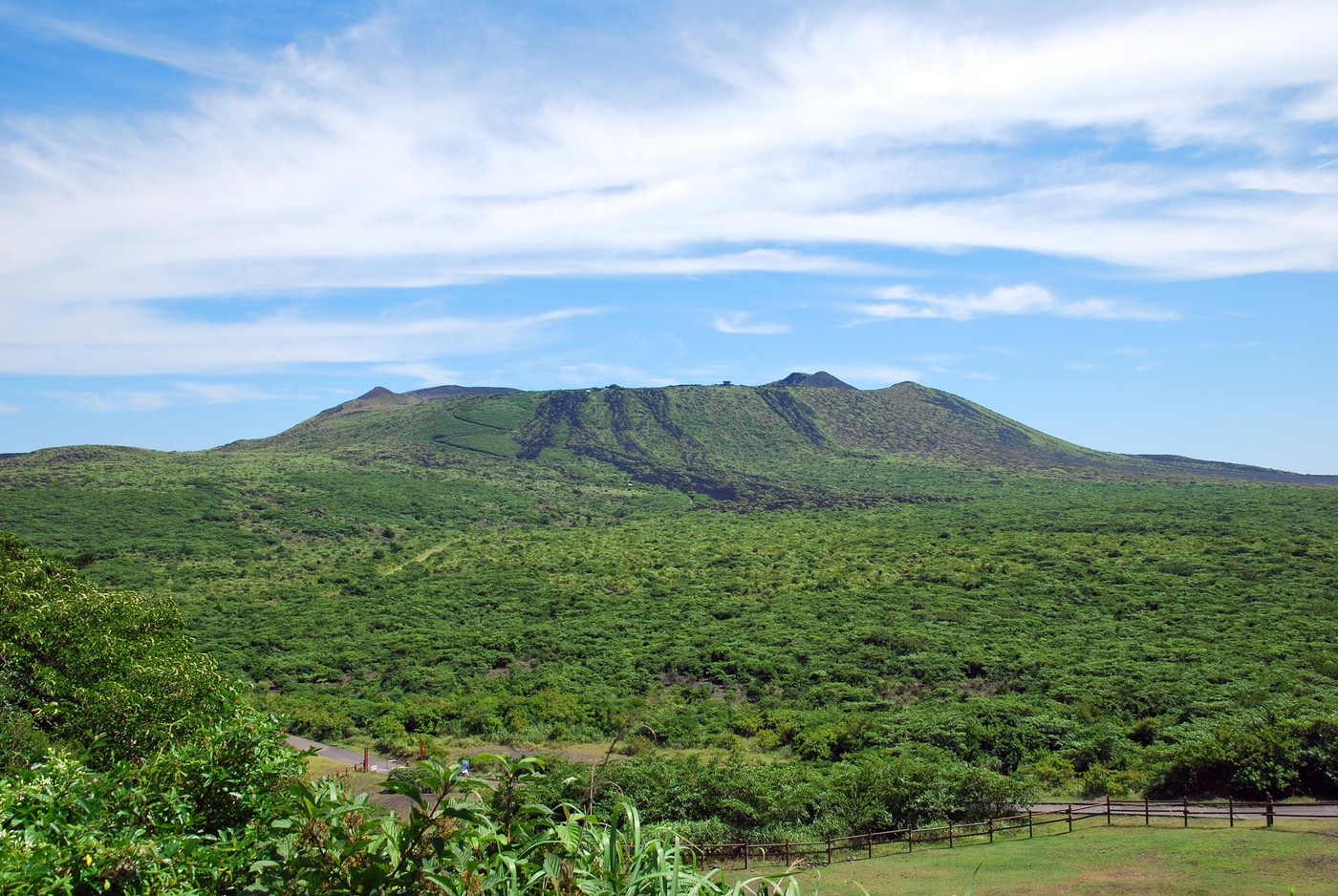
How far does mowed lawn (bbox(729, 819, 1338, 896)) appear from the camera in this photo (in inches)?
465

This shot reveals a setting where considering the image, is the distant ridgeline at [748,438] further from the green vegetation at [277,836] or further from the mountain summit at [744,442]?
the green vegetation at [277,836]

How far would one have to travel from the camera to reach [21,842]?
3.89 m

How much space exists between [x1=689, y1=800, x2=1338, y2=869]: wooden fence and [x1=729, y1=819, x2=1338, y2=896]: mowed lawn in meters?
0.49

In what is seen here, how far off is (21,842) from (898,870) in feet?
48.7

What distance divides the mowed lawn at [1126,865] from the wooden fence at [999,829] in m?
0.49

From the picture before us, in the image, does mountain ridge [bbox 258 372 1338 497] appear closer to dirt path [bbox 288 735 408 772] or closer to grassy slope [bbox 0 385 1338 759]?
grassy slope [bbox 0 385 1338 759]

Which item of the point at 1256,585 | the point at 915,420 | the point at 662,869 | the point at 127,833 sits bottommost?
the point at 1256,585

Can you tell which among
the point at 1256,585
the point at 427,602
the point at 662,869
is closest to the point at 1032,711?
the point at 1256,585

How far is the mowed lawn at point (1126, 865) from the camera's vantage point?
11812 millimetres

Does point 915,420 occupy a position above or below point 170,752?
above

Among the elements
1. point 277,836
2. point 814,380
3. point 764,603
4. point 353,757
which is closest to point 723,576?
point 764,603

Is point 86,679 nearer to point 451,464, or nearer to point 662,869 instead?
point 662,869

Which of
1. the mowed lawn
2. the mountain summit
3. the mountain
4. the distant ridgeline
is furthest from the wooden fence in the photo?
the mountain

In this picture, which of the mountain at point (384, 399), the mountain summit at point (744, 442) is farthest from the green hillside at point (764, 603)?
the mountain at point (384, 399)
